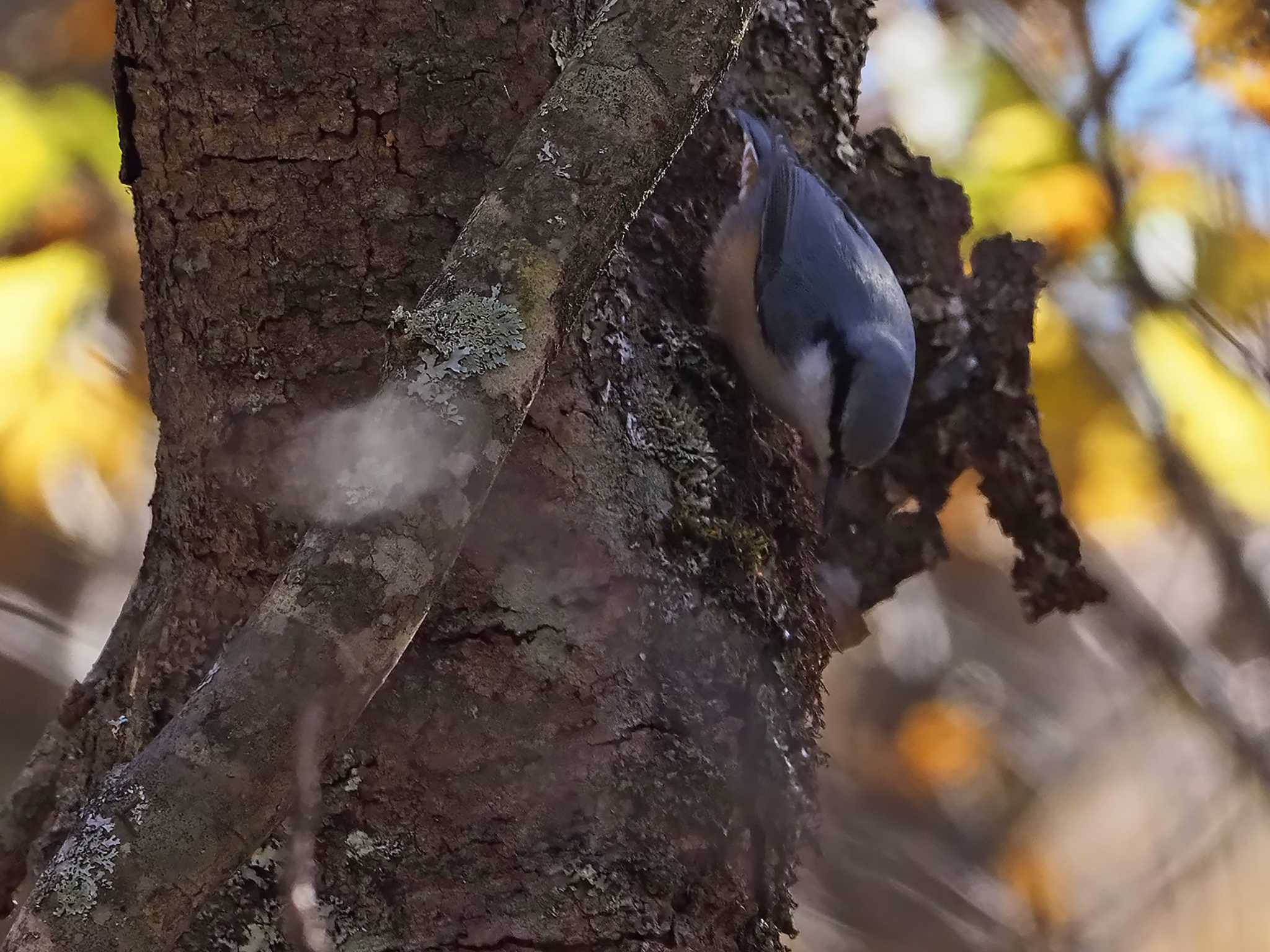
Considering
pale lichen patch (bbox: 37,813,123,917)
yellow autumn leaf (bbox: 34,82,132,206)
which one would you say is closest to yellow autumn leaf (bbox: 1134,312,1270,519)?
yellow autumn leaf (bbox: 34,82,132,206)

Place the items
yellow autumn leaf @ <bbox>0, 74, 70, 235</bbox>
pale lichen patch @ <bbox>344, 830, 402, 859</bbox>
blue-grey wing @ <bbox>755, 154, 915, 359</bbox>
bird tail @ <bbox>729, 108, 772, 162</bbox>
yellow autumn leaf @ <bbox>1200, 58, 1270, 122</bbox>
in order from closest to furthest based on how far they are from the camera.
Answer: pale lichen patch @ <bbox>344, 830, 402, 859</bbox> → bird tail @ <bbox>729, 108, 772, 162</bbox> → blue-grey wing @ <bbox>755, 154, 915, 359</bbox> → yellow autumn leaf @ <bbox>0, 74, 70, 235</bbox> → yellow autumn leaf @ <bbox>1200, 58, 1270, 122</bbox>

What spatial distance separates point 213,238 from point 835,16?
1.12m

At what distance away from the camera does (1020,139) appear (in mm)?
3496

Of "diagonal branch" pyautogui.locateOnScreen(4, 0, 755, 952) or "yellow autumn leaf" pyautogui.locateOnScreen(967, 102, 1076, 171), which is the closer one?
"diagonal branch" pyautogui.locateOnScreen(4, 0, 755, 952)

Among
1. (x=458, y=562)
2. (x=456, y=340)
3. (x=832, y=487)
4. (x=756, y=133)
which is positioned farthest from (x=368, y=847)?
(x=756, y=133)

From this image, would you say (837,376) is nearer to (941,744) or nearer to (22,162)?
(22,162)

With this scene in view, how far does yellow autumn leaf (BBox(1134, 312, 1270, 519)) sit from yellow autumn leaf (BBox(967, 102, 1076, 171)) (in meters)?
0.55

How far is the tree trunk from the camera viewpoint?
1.13m

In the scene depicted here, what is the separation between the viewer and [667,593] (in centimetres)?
125

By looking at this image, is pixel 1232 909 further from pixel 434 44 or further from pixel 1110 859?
pixel 434 44

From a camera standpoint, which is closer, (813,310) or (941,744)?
(813,310)

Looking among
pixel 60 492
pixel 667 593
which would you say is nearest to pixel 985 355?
pixel 667 593

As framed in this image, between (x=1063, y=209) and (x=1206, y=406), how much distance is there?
0.69 m

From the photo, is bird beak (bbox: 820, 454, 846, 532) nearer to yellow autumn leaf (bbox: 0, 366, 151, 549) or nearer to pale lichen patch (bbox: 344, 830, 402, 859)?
pale lichen patch (bbox: 344, 830, 402, 859)
